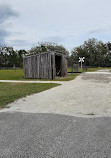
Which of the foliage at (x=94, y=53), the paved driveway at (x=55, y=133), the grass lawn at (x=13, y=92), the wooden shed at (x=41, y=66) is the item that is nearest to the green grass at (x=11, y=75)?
the wooden shed at (x=41, y=66)

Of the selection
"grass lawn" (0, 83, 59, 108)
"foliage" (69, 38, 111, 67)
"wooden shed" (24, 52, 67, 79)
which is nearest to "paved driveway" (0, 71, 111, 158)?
"grass lawn" (0, 83, 59, 108)

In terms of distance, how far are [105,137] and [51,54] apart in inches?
445

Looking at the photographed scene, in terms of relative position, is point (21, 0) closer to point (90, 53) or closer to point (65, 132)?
point (65, 132)

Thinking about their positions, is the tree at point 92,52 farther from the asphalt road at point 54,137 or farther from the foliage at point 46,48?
the asphalt road at point 54,137

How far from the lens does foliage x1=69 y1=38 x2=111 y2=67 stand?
2138 inches

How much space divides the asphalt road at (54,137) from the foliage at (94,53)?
169 feet

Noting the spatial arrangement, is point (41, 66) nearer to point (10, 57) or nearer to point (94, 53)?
point (94, 53)

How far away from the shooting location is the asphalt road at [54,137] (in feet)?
5.78

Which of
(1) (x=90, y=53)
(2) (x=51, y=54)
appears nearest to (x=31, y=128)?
(2) (x=51, y=54)

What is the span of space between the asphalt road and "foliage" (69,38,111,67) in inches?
2032

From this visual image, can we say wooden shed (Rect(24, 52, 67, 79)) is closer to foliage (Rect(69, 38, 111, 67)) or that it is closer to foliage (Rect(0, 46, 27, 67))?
foliage (Rect(69, 38, 111, 67))

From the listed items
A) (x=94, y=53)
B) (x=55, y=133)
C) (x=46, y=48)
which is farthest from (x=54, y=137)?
(x=94, y=53)

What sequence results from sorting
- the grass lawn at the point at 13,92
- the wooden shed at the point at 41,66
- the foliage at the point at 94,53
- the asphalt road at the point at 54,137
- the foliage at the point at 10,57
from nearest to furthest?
the asphalt road at the point at 54,137, the grass lawn at the point at 13,92, the wooden shed at the point at 41,66, the foliage at the point at 94,53, the foliage at the point at 10,57

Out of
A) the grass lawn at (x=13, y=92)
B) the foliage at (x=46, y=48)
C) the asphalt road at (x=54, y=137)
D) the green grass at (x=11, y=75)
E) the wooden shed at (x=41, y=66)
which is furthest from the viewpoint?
the foliage at (x=46, y=48)
